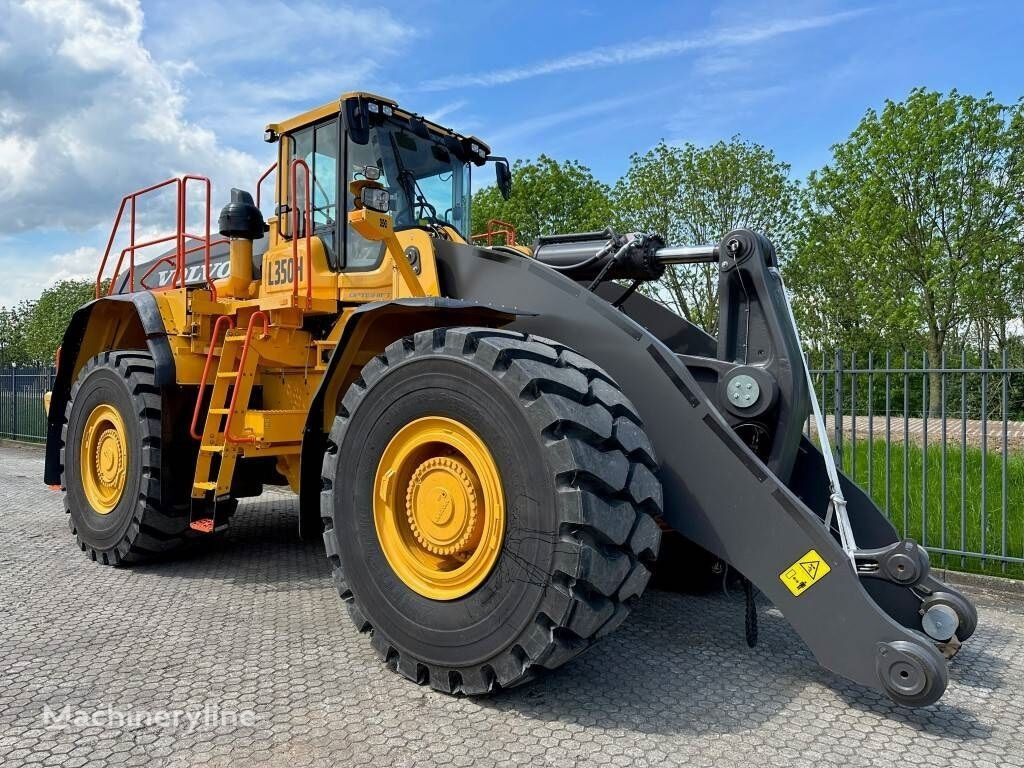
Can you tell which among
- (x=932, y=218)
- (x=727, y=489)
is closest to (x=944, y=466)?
(x=727, y=489)

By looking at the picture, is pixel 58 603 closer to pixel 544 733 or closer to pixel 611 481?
pixel 544 733

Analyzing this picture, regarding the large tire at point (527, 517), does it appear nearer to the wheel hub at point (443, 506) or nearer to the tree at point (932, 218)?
the wheel hub at point (443, 506)

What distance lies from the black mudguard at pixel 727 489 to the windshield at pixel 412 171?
1.11m

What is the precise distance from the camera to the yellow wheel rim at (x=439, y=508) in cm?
325

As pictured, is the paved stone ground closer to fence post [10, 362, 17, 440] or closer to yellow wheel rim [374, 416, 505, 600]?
yellow wheel rim [374, 416, 505, 600]

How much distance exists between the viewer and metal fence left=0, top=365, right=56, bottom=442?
1691cm

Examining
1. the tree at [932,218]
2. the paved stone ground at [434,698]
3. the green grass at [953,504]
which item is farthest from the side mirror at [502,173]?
the tree at [932,218]

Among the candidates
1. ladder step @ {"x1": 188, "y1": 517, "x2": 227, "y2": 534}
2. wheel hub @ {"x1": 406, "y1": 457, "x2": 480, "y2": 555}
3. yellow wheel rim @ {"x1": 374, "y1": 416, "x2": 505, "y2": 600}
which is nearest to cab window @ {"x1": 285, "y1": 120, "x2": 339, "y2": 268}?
ladder step @ {"x1": 188, "y1": 517, "x2": 227, "y2": 534}

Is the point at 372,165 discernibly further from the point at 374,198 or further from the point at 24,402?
the point at 24,402

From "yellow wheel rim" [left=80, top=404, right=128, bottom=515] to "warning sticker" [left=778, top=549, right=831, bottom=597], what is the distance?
475 cm

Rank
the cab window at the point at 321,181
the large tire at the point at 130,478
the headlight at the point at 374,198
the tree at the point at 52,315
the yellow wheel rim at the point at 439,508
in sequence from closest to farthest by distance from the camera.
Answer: the yellow wheel rim at the point at 439,508
the headlight at the point at 374,198
the cab window at the point at 321,181
the large tire at the point at 130,478
the tree at the point at 52,315

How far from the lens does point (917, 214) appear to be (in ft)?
57.7

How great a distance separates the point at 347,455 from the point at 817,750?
2.34 meters

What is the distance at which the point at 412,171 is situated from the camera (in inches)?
206
